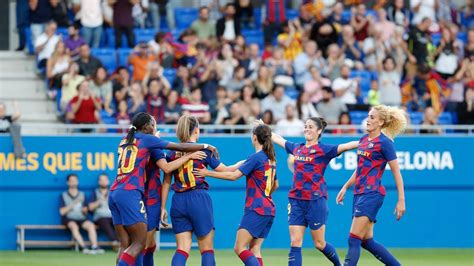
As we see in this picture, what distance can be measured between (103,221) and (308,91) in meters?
5.02

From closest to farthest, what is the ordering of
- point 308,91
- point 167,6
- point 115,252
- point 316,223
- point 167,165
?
point 167,165 → point 316,223 → point 115,252 → point 308,91 → point 167,6

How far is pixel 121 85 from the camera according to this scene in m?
22.2

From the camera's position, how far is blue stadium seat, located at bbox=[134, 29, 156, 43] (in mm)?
24203

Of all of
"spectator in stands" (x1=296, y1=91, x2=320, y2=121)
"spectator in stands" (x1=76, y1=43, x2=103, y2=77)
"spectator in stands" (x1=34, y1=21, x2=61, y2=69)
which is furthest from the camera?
"spectator in stands" (x1=34, y1=21, x2=61, y2=69)

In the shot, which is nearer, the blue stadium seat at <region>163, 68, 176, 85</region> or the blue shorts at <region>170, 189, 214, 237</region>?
the blue shorts at <region>170, 189, 214, 237</region>

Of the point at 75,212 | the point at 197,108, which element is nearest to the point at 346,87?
the point at 197,108

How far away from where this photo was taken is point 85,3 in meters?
23.4

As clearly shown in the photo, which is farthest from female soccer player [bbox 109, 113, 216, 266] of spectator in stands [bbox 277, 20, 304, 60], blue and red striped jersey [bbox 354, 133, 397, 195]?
spectator in stands [bbox 277, 20, 304, 60]

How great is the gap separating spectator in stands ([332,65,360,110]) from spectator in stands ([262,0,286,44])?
80.1 inches

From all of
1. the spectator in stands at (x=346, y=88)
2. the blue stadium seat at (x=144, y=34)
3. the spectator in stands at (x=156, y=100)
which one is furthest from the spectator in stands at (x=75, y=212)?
the spectator in stands at (x=346, y=88)

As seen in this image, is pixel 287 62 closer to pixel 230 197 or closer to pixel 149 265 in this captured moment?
pixel 230 197

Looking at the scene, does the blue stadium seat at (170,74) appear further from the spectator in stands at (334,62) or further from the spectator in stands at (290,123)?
the spectator in stands at (334,62)

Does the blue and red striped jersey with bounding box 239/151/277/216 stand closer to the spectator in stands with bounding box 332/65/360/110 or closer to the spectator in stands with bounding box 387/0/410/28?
the spectator in stands with bounding box 332/65/360/110

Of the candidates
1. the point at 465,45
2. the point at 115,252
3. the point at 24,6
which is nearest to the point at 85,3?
the point at 24,6
